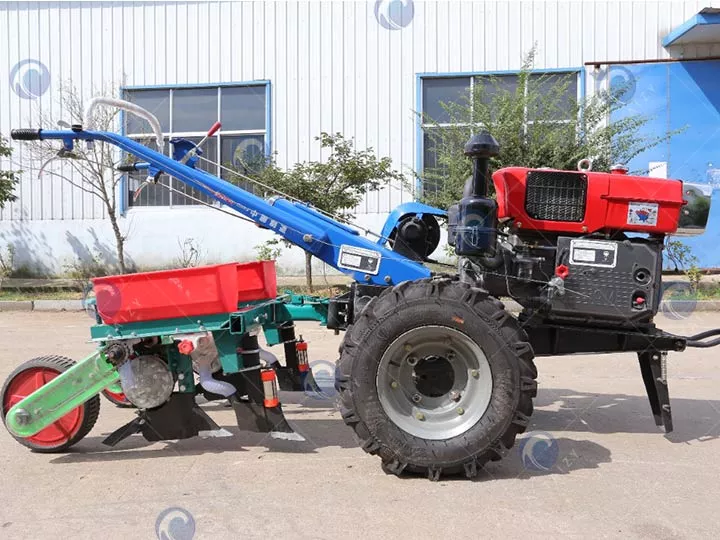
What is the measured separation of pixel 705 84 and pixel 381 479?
14.3m

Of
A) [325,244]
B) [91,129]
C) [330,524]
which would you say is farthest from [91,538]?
[91,129]

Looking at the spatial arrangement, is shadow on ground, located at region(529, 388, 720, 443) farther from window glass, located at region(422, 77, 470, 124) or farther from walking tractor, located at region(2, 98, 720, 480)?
window glass, located at region(422, 77, 470, 124)

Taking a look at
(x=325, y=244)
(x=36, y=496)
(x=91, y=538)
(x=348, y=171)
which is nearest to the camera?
(x=91, y=538)

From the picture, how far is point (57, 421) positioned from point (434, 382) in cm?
244

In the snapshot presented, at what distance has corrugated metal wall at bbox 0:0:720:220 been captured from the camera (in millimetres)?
15188

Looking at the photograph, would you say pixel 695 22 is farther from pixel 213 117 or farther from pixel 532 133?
pixel 213 117

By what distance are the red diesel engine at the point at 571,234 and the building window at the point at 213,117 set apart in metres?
12.1

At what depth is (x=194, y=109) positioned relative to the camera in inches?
644

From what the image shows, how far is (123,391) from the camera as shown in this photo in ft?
14.2

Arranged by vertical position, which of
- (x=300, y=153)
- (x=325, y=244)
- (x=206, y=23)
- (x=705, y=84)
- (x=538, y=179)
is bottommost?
(x=325, y=244)

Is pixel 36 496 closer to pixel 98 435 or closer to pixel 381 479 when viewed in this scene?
pixel 98 435

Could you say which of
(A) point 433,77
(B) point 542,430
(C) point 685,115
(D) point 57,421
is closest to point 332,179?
(A) point 433,77

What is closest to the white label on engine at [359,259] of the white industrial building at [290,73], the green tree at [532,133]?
the green tree at [532,133]

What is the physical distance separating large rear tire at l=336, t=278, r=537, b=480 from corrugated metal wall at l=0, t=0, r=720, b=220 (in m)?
11.7
